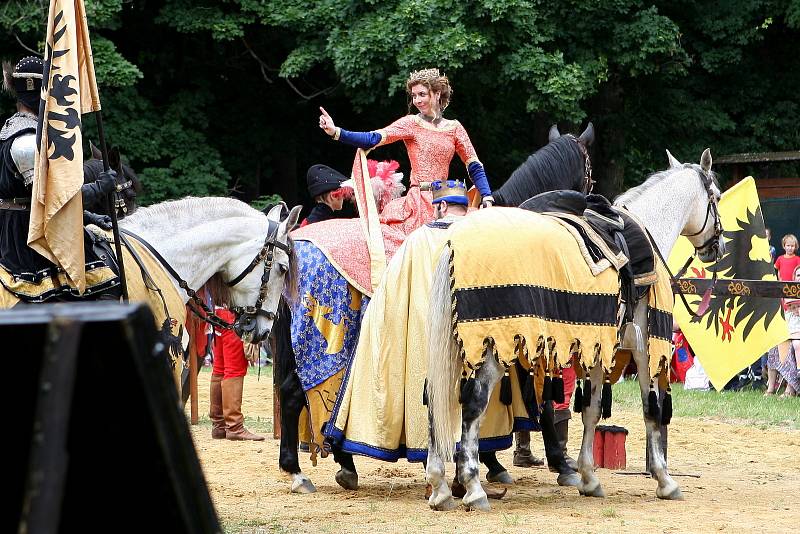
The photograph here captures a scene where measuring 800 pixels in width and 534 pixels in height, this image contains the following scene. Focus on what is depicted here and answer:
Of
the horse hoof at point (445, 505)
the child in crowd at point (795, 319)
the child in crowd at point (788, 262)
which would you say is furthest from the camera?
the child in crowd at point (788, 262)

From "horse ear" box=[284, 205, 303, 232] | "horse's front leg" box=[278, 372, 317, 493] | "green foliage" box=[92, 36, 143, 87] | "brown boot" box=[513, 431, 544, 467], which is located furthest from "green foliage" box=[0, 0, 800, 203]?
"horse's front leg" box=[278, 372, 317, 493]

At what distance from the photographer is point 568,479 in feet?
24.4

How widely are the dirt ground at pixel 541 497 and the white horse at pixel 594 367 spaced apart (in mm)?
172

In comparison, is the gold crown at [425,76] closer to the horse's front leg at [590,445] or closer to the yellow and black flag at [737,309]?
the horse's front leg at [590,445]

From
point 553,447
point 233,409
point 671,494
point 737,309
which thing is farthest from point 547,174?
point 737,309

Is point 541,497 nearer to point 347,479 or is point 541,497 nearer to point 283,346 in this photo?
point 347,479

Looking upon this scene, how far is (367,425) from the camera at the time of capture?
6637 mm

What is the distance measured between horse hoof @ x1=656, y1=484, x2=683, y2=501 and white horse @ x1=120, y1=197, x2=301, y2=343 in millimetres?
2545

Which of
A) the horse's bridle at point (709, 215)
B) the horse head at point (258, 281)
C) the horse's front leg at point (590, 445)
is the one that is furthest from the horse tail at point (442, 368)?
the horse's bridle at point (709, 215)

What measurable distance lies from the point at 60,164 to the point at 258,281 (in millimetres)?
1879

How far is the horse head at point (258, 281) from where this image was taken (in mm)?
6734

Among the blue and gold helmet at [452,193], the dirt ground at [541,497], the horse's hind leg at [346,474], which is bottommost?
the dirt ground at [541,497]

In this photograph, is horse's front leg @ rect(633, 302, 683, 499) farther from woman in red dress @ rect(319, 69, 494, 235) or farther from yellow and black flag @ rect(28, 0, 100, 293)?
yellow and black flag @ rect(28, 0, 100, 293)

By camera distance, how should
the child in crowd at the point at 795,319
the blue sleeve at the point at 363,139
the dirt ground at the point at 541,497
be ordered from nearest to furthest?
the dirt ground at the point at 541,497
the blue sleeve at the point at 363,139
the child in crowd at the point at 795,319
